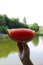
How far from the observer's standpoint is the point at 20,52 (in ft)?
2.99

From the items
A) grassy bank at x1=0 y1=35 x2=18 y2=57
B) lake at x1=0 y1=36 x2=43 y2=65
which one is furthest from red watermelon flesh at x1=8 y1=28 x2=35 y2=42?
grassy bank at x1=0 y1=35 x2=18 y2=57

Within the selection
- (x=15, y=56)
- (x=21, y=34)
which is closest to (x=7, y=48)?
(x=15, y=56)

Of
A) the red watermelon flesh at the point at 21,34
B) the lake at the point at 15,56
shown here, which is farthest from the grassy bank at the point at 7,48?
the red watermelon flesh at the point at 21,34

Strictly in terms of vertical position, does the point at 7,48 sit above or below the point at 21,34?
below

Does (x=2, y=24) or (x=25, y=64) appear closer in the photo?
(x=25, y=64)

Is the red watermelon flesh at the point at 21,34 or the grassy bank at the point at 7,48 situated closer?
the red watermelon flesh at the point at 21,34

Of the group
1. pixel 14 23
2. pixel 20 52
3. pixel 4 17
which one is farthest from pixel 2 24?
pixel 20 52

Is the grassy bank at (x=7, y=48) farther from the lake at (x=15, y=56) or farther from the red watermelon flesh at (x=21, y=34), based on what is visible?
the red watermelon flesh at (x=21, y=34)

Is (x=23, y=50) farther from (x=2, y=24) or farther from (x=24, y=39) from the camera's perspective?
(x=2, y=24)

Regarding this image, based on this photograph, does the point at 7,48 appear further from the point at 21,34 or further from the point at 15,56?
the point at 21,34

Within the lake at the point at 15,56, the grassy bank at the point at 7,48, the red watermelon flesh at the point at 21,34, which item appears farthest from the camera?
the grassy bank at the point at 7,48

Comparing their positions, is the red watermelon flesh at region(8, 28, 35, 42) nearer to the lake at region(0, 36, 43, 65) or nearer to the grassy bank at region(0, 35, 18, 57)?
the lake at region(0, 36, 43, 65)

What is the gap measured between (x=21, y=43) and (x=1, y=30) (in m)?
26.3

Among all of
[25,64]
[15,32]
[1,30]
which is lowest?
[1,30]
